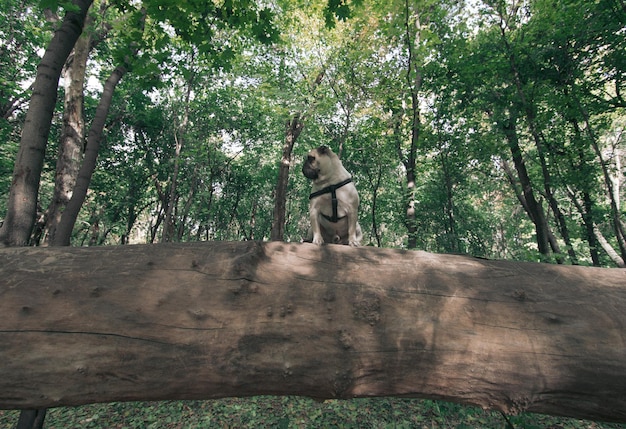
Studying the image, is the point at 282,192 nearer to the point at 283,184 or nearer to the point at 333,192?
the point at 283,184

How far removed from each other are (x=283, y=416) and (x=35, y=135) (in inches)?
220

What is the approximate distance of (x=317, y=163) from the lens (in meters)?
3.68

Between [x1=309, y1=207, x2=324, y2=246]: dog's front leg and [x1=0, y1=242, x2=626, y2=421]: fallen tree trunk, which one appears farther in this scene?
[x1=309, y1=207, x2=324, y2=246]: dog's front leg

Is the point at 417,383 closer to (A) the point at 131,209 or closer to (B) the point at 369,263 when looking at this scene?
(B) the point at 369,263

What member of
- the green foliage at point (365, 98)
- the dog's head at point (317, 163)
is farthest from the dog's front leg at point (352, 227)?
the green foliage at point (365, 98)

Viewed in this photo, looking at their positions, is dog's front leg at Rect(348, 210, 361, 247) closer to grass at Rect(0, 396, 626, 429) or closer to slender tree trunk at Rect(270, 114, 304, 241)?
grass at Rect(0, 396, 626, 429)

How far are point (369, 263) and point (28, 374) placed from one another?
5.54 ft

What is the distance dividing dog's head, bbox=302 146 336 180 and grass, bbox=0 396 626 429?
13.0 ft

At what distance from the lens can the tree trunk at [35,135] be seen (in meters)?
2.44

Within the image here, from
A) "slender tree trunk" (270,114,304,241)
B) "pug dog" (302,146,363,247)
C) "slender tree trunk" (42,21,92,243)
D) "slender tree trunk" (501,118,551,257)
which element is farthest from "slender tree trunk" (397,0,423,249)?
"slender tree trunk" (42,21,92,243)

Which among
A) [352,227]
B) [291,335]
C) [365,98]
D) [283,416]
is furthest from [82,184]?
[365,98]

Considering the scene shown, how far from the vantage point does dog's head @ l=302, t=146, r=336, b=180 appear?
364 cm

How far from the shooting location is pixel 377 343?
1441 millimetres

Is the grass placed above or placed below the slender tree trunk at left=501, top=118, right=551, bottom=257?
below
